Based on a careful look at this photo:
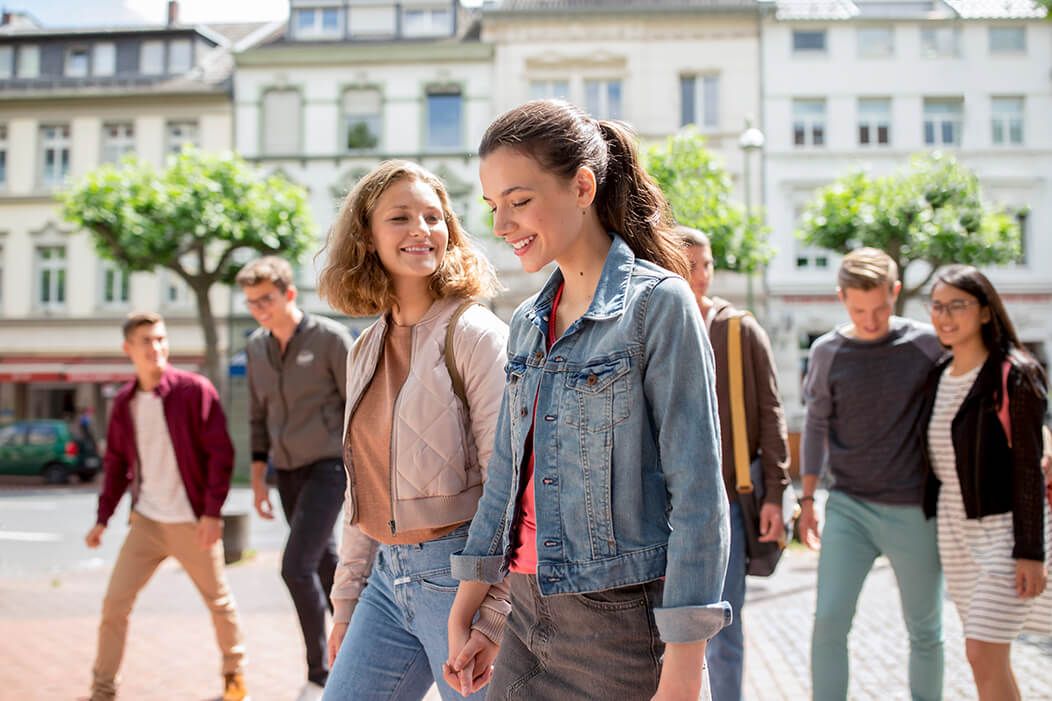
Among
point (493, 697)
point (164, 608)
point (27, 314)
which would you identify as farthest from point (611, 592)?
point (27, 314)

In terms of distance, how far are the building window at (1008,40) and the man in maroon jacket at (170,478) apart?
96.0 feet

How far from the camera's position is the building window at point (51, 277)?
29.5 meters

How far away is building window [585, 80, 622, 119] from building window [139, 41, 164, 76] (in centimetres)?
1429

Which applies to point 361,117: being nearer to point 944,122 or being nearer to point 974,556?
point 944,122

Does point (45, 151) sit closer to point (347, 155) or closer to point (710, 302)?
point (347, 155)

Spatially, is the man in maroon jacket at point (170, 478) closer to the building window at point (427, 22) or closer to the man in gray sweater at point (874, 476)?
the man in gray sweater at point (874, 476)

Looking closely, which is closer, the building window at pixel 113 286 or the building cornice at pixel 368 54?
the building cornice at pixel 368 54

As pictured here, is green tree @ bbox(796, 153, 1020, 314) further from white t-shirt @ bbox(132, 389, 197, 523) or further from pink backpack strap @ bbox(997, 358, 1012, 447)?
white t-shirt @ bbox(132, 389, 197, 523)

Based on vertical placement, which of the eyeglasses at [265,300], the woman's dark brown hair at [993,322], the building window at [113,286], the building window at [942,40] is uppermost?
the building window at [942,40]

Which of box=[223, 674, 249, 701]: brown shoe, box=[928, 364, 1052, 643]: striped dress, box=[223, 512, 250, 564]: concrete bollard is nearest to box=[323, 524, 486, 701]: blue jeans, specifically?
box=[928, 364, 1052, 643]: striped dress

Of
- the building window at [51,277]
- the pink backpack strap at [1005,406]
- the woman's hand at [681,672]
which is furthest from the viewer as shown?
the building window at [51,277]

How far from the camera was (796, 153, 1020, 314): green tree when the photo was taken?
20.7m

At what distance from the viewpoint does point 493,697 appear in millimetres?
1921

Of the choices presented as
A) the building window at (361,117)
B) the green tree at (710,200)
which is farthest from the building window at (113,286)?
the green tree at (710,200)
